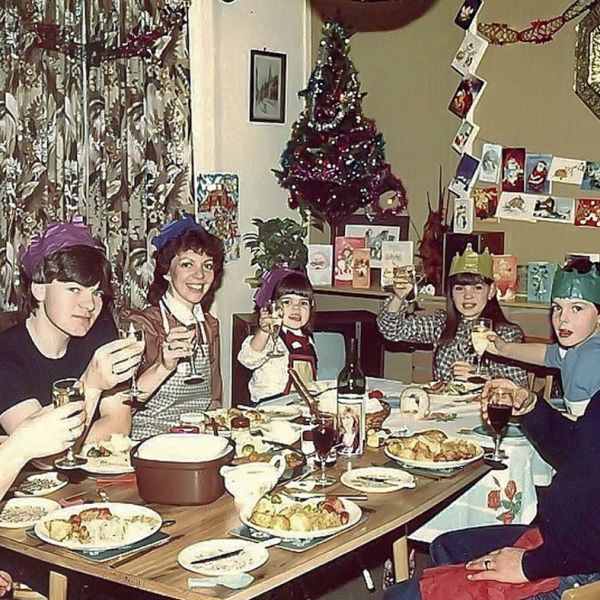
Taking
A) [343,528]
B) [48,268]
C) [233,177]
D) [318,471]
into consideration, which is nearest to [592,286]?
[318,471]

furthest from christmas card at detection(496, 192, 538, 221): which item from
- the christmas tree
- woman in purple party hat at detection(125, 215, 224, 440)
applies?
woman in purple party hat at detection(125, 215, 224, 440)

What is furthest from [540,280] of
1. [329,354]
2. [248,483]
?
[248,483]

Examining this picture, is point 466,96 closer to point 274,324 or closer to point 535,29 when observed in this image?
point 535,29

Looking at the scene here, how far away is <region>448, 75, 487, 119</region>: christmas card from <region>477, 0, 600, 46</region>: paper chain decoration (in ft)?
0.67

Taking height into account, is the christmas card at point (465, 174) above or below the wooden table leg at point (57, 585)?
above

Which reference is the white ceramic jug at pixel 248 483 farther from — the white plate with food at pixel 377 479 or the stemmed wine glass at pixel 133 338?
the stemmed wine glass at pixel 133 338

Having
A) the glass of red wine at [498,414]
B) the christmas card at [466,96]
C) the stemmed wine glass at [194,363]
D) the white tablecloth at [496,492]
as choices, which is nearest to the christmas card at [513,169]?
the christmas card at [466,96]

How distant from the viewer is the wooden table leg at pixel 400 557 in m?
3.01

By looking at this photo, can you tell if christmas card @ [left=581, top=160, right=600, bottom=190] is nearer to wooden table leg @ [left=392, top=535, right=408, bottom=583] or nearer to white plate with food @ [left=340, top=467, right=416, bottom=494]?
wooden table leg @ [left=392, top=535, right=408, bottom=583]

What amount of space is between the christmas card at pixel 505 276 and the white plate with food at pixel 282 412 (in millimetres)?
1911

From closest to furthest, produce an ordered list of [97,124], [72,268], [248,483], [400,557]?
[248,483] → [72,268] → [400,557] → [97,124]

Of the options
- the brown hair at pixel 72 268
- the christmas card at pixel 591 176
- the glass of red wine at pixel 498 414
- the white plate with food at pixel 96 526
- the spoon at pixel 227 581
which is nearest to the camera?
the spoon at pixel 227 581

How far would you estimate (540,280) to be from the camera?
4.74 metres

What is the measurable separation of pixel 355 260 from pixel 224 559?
11.1ft
